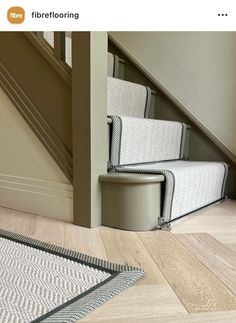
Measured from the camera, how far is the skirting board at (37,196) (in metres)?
1.13

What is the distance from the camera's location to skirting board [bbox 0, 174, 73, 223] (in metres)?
1.13

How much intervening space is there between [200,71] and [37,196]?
3.03 feet

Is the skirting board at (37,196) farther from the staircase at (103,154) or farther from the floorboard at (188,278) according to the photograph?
the floorboard at (188,278)

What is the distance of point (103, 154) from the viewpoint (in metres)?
1.07

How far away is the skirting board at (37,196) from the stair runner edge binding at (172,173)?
0.64ft

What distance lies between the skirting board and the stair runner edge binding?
7.7 inches

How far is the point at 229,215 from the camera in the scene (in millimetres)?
1197

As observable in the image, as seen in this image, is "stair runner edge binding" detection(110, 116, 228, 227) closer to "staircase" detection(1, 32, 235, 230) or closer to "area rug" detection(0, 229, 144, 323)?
"staircase" detection(1, 32, 235, 230)

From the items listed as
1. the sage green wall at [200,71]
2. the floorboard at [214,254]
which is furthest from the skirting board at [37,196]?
the sage green wall at [200,71]

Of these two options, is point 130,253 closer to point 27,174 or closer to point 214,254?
point 214,254

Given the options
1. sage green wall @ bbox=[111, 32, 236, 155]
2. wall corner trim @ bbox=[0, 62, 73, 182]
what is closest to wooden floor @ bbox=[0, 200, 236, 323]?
wall corner trim @ bbox=[0, 62, 73, 182]

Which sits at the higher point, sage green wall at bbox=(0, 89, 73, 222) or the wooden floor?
sage green wall at bbox=(0, 89, 73, 222)
